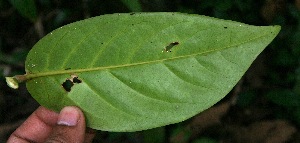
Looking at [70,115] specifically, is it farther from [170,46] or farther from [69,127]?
[170,46]

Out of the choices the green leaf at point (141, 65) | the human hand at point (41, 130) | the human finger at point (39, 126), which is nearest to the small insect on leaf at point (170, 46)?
the green leaf at point (141, 65)

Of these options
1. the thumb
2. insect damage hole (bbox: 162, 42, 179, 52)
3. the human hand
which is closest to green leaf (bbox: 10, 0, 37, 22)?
the human hand

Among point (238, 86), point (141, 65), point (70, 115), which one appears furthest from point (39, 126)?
point (238, 86)

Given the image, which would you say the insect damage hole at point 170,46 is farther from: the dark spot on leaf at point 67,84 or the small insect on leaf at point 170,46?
the dark spot on leaf at point 67,84

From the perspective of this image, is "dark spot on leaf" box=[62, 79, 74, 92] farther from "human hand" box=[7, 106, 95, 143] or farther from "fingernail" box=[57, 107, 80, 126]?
"human hand" box=[7, 106, 95, 143]

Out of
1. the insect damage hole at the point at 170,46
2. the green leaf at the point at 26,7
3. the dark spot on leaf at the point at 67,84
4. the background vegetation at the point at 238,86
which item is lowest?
the background vegetation at the point at 238,86

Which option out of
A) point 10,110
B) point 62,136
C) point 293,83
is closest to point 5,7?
point 10,110
